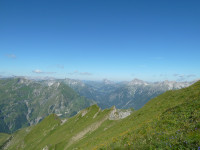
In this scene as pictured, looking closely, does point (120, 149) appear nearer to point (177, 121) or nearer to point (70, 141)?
point (177, 121)

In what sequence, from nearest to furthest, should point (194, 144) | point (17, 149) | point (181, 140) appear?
point (194, 144)
point (181, 140)
point (17, 149)

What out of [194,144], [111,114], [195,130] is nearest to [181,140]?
[194,144]

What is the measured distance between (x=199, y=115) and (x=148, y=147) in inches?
308

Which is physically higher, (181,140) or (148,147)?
(181,140)

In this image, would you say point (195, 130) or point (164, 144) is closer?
A: point (164, 144)

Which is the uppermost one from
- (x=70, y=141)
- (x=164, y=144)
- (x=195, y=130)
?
(x=195, y=130)

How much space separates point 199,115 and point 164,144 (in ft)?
24.1

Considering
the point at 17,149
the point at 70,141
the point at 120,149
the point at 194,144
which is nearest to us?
the point at 194,144

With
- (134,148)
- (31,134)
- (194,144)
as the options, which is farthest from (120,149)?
(31,134)

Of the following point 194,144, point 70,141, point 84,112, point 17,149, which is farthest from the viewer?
point 17,149

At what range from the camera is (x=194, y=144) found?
9.09m

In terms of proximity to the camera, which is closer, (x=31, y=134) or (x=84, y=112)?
(x=84, y=112)

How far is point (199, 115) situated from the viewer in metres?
15.0

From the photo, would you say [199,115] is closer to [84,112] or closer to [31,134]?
[84,112]
